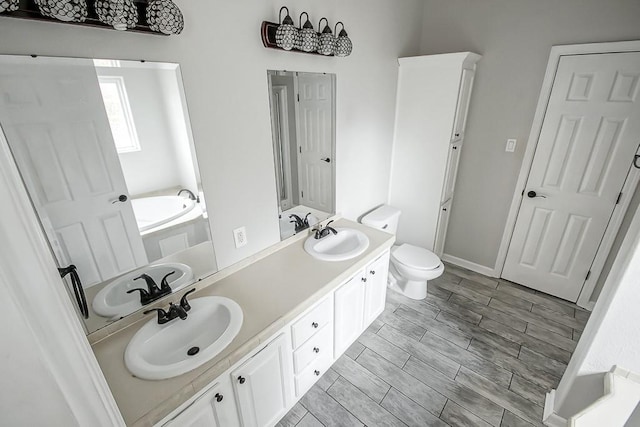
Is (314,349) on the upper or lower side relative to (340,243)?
lower

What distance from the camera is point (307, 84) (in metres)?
1.85

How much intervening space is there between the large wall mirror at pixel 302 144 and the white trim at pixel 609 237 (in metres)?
2.19

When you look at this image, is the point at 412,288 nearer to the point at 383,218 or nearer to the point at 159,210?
the point at 383,218

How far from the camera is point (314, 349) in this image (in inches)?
67.1

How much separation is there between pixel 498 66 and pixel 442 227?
5.07ft

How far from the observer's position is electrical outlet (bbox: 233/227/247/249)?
1655 millimetres

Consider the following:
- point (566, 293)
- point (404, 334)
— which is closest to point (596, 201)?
point (566, 293)

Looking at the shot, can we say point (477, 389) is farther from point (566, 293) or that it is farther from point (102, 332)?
point (102, 332)

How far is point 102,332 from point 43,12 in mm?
1166

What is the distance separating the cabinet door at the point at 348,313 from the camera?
1.80 metres

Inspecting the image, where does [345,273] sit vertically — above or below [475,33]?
below

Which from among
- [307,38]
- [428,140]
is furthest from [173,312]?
[428,140]

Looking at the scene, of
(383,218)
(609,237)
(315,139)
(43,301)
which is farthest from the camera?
(383,218)

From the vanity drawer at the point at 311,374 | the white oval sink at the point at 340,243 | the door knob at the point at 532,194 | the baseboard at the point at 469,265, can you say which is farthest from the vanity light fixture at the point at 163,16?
the baseboard at the point at 469,265
